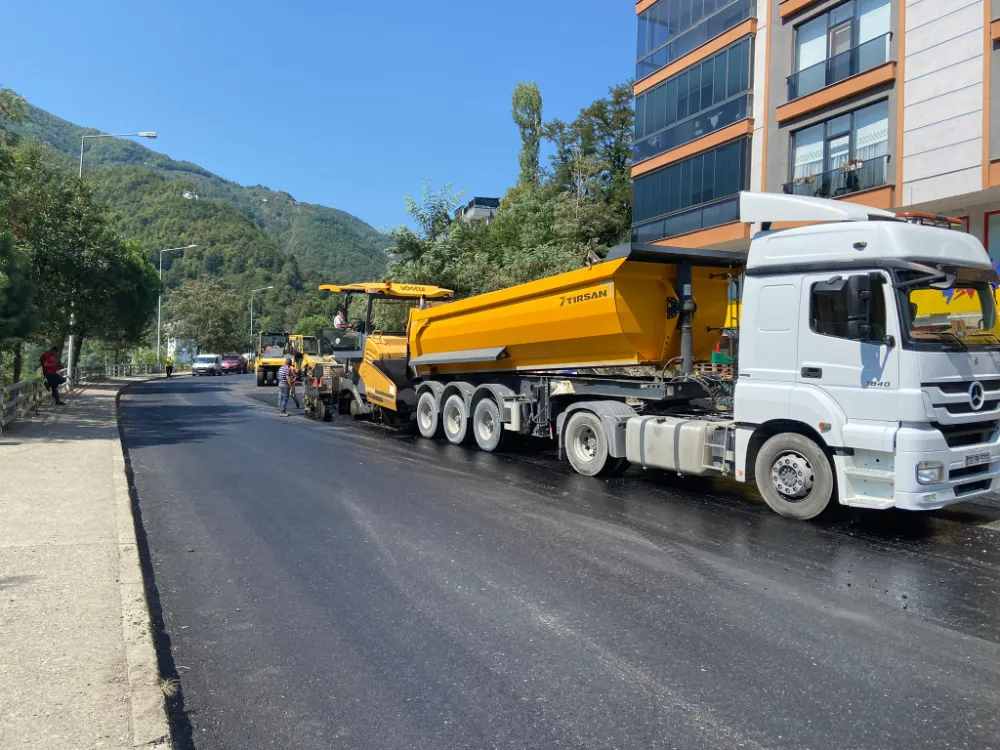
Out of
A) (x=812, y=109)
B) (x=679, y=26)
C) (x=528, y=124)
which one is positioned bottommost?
(x=812, y=109)

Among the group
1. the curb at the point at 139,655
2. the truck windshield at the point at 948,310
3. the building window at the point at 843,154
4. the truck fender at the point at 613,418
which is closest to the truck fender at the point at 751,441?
the truck windshield at the point at 948,310

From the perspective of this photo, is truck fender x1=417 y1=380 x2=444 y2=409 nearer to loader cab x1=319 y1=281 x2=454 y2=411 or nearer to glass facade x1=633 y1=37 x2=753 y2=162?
loader cab x1=319 y1=281 x2=454 y2=411

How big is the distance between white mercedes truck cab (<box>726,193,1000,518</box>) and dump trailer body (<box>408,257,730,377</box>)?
176 cm

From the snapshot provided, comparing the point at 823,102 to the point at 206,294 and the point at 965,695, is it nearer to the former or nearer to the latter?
the point at 965,695

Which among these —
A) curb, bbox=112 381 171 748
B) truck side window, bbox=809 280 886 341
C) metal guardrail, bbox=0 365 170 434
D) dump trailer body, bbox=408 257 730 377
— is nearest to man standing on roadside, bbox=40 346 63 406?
metal guardrail, bbox=0 365 170 434

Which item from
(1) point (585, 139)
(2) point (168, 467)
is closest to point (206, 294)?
(1) point (585, 139)

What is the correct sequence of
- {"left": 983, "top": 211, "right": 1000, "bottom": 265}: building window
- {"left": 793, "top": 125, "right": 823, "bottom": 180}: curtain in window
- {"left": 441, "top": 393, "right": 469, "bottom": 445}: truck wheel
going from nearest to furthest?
{"left": 441, "top": 393, "right": 469, "bottom": 445}: truck wheel
{"left": 983, "top": 211, "right": 1000, "bottom": 265}: building window
{"left": 793, "top": 125, "right": 823, "bottom": 180}: curtain in window

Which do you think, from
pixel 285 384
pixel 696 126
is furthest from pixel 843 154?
pixel 285 384

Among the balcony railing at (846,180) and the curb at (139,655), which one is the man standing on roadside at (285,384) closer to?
the curb at (139,655)

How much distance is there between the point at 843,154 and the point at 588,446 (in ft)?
41.8

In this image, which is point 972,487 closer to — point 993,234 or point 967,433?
point 967,433

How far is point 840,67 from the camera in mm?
18875

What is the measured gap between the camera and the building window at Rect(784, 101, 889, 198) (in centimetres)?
1770

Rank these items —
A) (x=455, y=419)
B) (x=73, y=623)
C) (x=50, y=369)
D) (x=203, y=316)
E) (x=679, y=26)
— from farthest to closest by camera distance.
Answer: (x=203, y=316) → (x=679, y=26) → (x=50, y=369) → (x=455, y=419) → (x=73, y=623)
